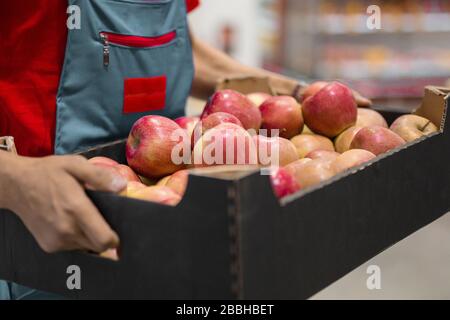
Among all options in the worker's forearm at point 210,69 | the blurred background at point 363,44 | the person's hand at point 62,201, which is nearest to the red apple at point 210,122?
the person's hand at point 62,201

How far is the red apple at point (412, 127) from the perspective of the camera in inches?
64.6

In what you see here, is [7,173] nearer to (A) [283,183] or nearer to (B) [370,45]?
(A) [283,183]

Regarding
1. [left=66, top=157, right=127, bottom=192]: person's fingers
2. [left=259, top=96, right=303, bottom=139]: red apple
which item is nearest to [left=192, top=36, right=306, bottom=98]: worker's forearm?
[left=259, top=96, right=303, bottom=139]: red apple

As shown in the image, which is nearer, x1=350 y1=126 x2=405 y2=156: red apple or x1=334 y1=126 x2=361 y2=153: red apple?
x1=350 y1=126 x2=405 y2=156: red apple

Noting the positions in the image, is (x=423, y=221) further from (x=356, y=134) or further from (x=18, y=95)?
(x=18, y=95)

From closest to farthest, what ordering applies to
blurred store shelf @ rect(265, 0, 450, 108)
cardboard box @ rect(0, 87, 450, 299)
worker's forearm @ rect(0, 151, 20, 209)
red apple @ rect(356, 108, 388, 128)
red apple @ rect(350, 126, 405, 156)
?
cardboard box @ rect(0, 87, 450, 299) → worker's forearm @ rect(0, 151, 20, 209) → red apple @ rect(350, 126, 405, 156) → red apple @ rect(356, 108, 388, 128) → blurred store shelf @ rect(265, 0, 450, 108)

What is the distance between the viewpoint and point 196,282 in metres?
1.09

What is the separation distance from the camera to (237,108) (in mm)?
1647

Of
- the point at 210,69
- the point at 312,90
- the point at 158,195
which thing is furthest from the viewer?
the point at 210,69

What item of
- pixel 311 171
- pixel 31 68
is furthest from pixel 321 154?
pixel 31 68

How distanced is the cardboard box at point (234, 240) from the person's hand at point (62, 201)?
0.03m

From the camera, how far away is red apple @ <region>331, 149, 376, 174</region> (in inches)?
55.2

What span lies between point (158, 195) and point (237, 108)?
0.45 meters

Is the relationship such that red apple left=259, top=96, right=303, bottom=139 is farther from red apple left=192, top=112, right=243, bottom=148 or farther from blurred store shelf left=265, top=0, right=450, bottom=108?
blurred store shelf left=265, top=0, right=450, bottom=108
